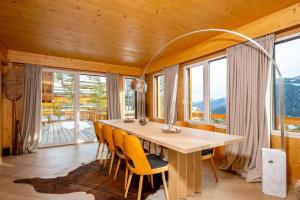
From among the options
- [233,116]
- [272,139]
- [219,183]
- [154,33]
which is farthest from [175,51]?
[219,183]

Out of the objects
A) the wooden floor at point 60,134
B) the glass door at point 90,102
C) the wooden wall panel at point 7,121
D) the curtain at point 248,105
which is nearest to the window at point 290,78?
the curtain at point 248,105

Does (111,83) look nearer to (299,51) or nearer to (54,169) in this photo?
(54,169)

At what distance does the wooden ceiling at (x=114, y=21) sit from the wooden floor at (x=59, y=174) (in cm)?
248

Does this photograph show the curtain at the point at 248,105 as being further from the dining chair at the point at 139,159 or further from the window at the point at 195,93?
the dining chair at the point at 139,159

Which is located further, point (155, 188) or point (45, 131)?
point (45, 131)

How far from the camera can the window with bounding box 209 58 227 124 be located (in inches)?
140

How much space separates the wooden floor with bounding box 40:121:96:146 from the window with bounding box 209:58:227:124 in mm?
3724

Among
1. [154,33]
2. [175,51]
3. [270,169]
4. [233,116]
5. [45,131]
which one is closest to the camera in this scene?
[270,169]

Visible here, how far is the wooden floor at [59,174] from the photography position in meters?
2.19

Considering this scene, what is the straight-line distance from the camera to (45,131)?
4852mm

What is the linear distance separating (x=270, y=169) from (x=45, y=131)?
5.20 meters

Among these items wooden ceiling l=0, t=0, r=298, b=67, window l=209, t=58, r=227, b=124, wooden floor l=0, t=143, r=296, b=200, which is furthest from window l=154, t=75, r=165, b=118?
wooden floor l=0, t=143, r=296, b=200

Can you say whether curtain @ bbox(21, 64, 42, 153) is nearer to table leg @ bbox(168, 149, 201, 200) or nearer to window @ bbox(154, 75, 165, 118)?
window @ bbox(154, 75, 165, 118)

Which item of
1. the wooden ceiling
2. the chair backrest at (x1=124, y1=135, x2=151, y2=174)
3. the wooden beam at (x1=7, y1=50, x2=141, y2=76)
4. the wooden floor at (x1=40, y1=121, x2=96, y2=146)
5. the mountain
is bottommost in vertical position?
the wooden floor at (x1=40, y1=121, x2=96, y2=146)
